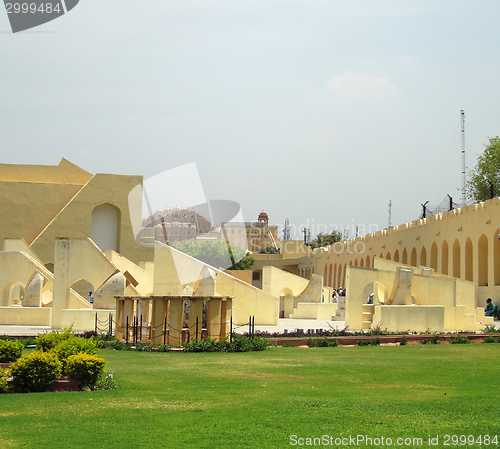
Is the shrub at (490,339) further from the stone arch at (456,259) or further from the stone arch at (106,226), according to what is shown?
the stone arch at (106,226)

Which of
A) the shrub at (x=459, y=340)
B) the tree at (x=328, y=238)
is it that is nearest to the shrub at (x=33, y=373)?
the shrub at (x=459, y=340)

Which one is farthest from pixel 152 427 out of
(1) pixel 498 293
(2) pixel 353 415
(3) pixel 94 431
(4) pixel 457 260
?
(4) pixel 457 260

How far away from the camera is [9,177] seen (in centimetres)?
3588

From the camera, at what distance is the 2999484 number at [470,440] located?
200 inches

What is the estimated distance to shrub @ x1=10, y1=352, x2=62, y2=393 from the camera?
298 inches

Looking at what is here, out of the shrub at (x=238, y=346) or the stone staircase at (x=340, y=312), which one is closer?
the shrub at (x=238, y=346)

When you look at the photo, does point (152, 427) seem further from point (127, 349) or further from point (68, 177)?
point (68, 177)

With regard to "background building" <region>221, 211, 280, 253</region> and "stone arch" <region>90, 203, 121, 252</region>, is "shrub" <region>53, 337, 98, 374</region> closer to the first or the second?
"stone arch" <region>90, 203, 121, 252</region>

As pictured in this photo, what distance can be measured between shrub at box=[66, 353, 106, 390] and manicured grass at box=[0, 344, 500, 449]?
31 centimetres

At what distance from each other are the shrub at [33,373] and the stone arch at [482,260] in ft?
78.8

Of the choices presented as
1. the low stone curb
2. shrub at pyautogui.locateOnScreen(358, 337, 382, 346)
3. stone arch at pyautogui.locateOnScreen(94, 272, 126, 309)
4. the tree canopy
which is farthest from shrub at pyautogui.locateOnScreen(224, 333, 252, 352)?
the tree canopy

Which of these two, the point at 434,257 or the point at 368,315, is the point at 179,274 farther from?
the point at 434,257

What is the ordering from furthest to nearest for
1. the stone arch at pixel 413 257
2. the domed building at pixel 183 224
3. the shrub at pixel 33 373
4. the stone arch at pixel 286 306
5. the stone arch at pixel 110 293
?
the domed building at pixel 183 224, the stone arch at pixel 413 257, the stone arch at pixel 286 306, the stone arch at pixel 110 293, the shrub at pixel 33 373

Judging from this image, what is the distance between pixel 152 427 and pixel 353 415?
6.28ft
